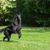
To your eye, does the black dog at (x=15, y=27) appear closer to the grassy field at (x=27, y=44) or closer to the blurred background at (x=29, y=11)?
the grassy field at (x=27, y=44)

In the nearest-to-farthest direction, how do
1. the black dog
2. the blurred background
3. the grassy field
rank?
the grassy field
the black dog
the blurred background

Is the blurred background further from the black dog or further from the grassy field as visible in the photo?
the black dog

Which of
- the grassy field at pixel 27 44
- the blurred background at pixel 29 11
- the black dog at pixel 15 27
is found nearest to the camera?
the grassy field at pixel 27 44

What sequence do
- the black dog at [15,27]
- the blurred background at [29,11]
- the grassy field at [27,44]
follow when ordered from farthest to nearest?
the blurred background at [29,11] → the black dog at [15,27] → the grassy field at [27,44]

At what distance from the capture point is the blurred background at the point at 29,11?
35.2 m

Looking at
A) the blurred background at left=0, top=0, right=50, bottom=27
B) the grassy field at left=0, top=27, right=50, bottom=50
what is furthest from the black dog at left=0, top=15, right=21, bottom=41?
the blurred background at left=0, top=0, right=50, bottom=27

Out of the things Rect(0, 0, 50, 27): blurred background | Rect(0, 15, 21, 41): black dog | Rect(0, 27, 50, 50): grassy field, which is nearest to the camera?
Rect(0, 27, 50, 50): grassy field

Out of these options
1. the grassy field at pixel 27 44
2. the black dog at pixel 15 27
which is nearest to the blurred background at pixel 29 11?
the grassy field at pixel 27 44

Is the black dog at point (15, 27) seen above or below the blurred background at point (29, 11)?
above

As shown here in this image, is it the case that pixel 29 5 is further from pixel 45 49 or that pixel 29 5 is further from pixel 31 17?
pixel 45 49

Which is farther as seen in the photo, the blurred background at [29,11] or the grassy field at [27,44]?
the blurred background at [29,11]

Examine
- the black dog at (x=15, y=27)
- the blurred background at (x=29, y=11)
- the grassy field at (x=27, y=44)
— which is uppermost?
the black dog at (x=15, y=27)

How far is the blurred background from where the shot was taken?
35.2 m

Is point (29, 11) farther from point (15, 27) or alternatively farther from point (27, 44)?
point (27, 44)
